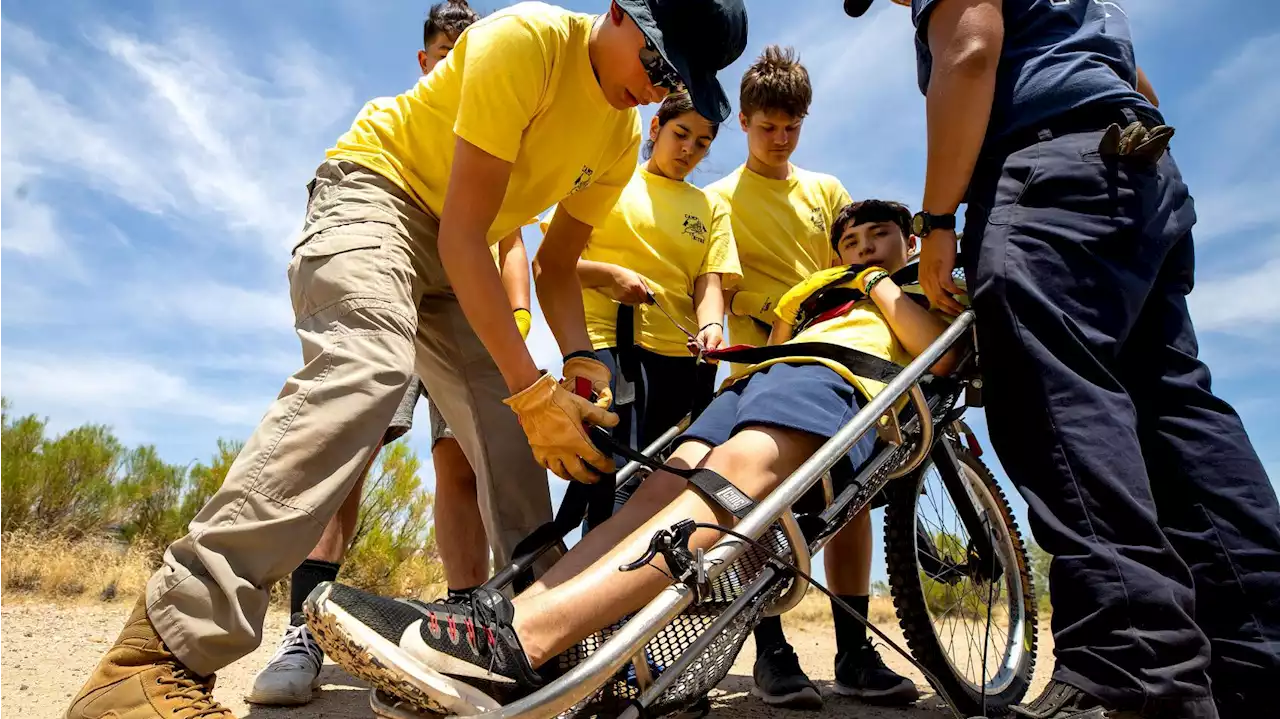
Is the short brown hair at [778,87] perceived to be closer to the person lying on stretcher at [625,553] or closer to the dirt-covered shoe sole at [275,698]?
the person lying on stretcher at [625,553]

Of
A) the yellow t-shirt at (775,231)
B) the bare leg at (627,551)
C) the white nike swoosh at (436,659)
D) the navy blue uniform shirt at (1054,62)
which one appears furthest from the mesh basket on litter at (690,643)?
the yellow t-shirt at (775,231)

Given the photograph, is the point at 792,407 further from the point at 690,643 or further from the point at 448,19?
the point at 448,19

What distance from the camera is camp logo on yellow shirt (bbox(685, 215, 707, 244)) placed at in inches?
135

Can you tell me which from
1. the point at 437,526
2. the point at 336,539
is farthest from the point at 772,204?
the point at 336,539

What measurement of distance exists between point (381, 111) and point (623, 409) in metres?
1.15

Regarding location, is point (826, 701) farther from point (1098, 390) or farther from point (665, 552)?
point (665, 552)

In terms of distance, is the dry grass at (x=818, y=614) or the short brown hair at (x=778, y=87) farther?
the dry grass at (x=818, y=614)

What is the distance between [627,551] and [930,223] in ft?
3.67

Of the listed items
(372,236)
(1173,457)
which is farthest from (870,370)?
(372,236)

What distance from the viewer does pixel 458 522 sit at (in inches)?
117

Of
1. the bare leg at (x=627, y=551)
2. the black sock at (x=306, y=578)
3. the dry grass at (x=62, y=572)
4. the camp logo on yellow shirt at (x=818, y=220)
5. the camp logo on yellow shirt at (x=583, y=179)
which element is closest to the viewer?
the bare leg at (x=627, y=551)

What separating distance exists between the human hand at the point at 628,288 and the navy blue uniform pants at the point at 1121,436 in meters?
1.28

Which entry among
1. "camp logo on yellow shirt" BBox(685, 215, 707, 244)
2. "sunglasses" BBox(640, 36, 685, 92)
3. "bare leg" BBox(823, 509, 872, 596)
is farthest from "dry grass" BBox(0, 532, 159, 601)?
"sunglasses" BBox(640, 36, 685, 92)

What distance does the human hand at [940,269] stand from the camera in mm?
2062
